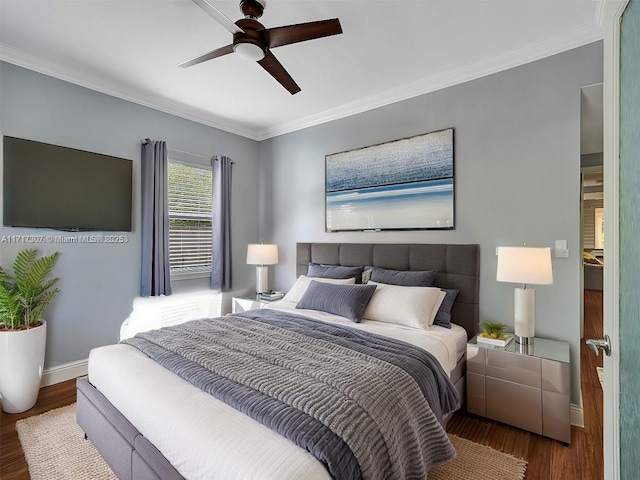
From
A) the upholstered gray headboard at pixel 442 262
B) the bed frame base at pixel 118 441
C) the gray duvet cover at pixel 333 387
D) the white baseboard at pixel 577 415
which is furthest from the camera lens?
the upholstered gray headboard at pixel 442 262

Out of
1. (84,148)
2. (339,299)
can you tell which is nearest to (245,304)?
(339,299)

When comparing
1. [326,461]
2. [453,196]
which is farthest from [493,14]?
[326,461]

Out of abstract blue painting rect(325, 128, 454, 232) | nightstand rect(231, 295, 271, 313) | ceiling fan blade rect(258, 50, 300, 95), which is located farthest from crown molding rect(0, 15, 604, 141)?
nightstand rect(231, 295, 271, 313)

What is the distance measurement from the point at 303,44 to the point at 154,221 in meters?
2.31

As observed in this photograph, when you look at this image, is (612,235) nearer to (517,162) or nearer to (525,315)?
(525,315)

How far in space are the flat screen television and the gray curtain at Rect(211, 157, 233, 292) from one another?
1.02 meters

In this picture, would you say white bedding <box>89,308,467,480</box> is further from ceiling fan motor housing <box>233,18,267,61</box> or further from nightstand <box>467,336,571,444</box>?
ceiling fan motor housing <box>233,18,267,61</box>

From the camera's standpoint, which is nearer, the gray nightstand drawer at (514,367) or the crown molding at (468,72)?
the gray nightstand drawer at (514,367)

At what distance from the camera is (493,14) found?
2.22m

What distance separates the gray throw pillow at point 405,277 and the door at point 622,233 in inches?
69.3

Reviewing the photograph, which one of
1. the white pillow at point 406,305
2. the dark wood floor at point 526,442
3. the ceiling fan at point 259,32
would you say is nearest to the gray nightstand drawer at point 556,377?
the dark wood floor at point 526,442

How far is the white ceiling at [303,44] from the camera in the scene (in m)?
2.16

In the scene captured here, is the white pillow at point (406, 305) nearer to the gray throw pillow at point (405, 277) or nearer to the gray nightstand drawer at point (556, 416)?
the gray throw pillow at point (405, 277)

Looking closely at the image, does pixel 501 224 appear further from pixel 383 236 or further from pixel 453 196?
pixel 383 236
